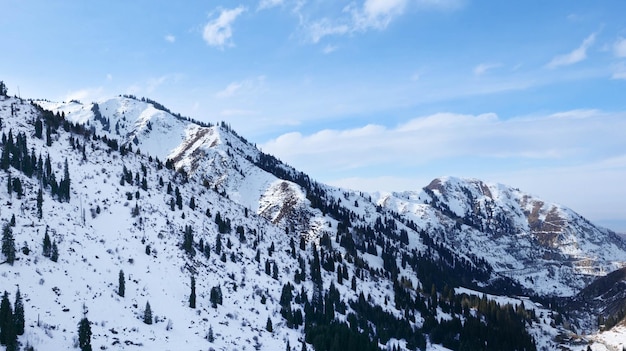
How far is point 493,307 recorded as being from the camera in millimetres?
162625

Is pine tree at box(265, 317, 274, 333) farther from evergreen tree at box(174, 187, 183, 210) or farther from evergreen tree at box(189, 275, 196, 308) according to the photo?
evergreen tree at box(174, 187, 183, 210)

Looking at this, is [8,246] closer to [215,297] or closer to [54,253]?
[54,253]

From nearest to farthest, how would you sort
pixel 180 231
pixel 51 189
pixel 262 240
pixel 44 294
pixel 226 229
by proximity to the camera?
pixel 44 294 < pixel 51 189 < pixel 180 231 < pixel 226 229 < pixel 262 240

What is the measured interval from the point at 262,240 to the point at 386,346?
4819cm

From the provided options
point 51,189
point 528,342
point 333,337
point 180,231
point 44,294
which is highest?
point 51,189

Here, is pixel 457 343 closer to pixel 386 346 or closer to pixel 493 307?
pixel 386 346

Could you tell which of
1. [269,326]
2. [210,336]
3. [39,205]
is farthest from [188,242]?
[210,336]

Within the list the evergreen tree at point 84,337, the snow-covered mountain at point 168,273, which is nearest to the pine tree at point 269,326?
the snow-covered mountain at point 168,273

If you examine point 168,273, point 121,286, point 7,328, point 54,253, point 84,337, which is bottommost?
point 84,337

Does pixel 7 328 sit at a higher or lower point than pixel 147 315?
higher

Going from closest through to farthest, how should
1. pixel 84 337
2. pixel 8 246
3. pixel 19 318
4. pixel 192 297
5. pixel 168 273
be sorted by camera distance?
pixel 19 318 < pixel 84 337 < pixel 8 246 < pixel 192 297 < pixel 168 273

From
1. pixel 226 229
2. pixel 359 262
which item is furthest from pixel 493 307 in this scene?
pixel 226 229

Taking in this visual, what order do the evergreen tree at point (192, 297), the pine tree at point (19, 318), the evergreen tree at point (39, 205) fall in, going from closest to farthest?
1. the pine tree at point (19, 318)
2. the evergreen tree at point (192, 297)
3. the evergreen tree at point (39, 205)

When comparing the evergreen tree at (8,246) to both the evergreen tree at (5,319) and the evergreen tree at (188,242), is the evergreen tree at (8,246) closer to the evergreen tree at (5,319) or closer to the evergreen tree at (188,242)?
the evergreen tree at (5,319)
